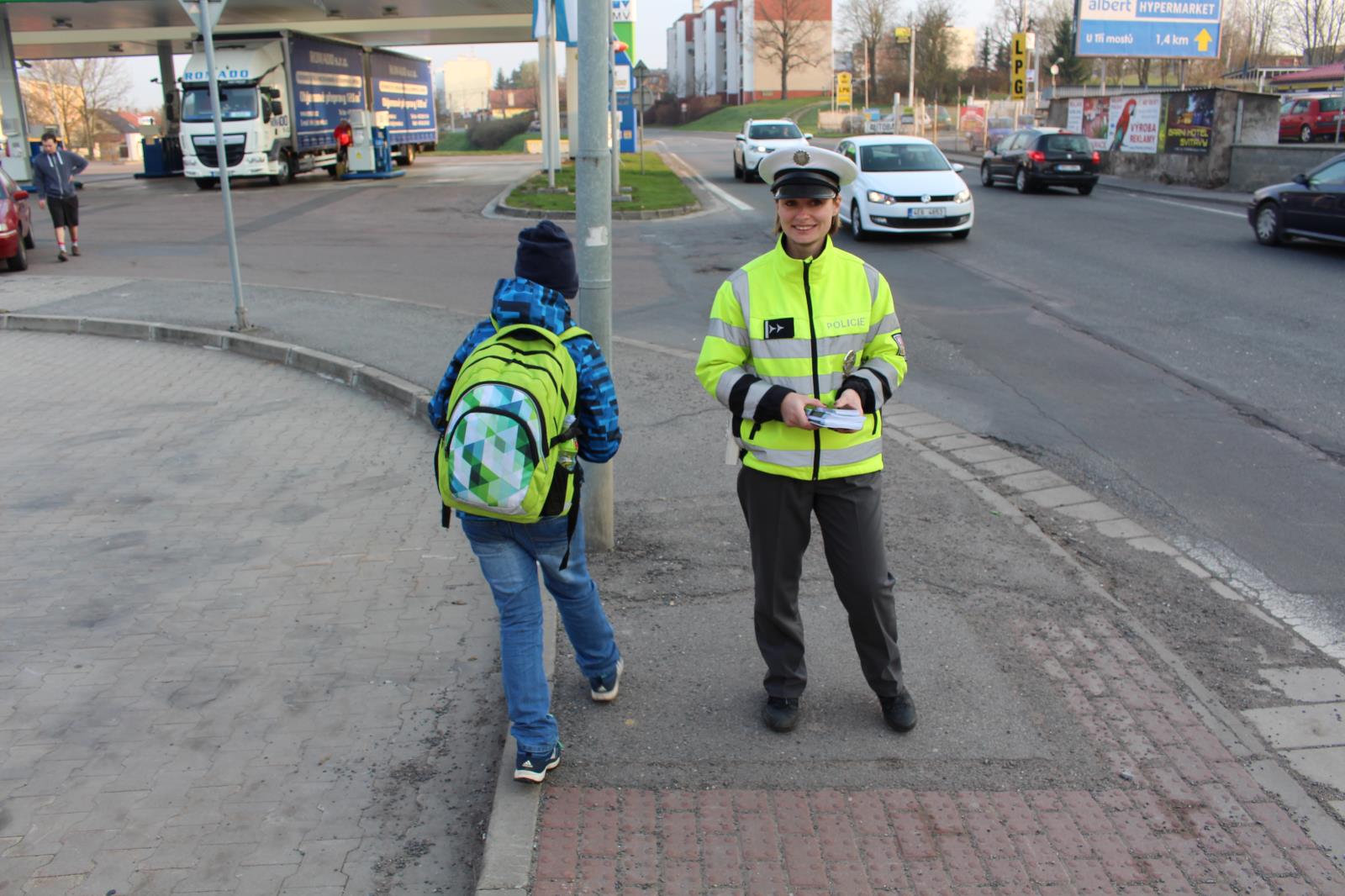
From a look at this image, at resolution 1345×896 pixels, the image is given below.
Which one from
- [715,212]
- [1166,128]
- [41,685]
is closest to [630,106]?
[715,212]

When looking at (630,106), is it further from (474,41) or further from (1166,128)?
(1166,128)

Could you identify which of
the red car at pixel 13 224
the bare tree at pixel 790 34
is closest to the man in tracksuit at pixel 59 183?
the red car at pixel 13 224

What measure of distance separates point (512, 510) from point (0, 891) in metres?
1.82

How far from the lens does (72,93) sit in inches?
→ 2254

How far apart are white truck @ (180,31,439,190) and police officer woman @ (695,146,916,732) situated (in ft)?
85.9

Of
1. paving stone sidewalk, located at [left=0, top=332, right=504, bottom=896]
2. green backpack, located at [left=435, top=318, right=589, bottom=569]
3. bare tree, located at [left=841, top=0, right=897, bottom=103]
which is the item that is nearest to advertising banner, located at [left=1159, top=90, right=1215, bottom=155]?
paving stone sidewalk, located at [left=0, top=332, right=504, bottom=896]

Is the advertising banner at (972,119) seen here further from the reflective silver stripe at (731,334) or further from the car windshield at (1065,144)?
the reflective silver stripe at (731,334)

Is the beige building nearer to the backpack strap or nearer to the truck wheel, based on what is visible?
the truck wheel

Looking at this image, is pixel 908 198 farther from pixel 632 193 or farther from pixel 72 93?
pixel 72 93

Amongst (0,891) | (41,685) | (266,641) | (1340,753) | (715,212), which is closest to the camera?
(0,891)

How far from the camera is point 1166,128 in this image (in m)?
30.2

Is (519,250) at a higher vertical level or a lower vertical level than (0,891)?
higher

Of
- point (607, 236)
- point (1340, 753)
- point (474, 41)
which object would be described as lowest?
point (1340, 753)

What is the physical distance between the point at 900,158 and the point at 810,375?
54.1 ft
